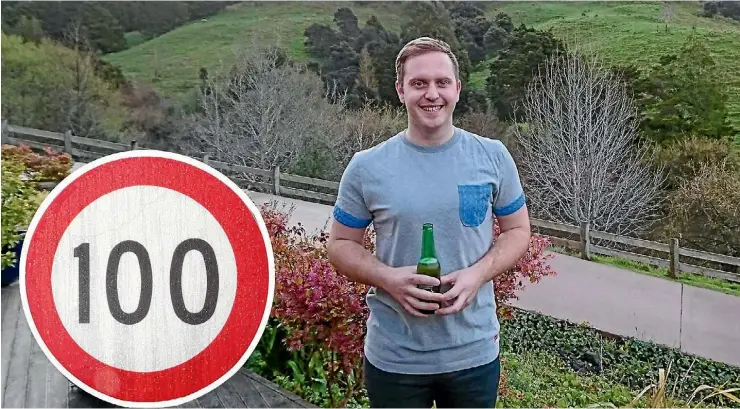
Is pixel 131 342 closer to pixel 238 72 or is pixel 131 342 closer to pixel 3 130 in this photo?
pixel 238 72

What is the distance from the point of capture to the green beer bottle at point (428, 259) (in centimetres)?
125

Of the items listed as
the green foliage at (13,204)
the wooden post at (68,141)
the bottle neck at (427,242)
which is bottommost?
the green foliage at (13,204)

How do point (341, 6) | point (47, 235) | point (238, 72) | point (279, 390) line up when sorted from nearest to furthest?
point (47, 235) < point (279, 390) < point (341, 6) < point (238, 72)

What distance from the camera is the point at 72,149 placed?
8.86 feet

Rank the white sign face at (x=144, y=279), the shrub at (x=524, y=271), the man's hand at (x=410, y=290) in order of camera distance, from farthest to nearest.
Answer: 1. the shrub at (x=524, y=271)
2. the white sign face at (x=144, y=279)
3. the man's hand at (x=410, y=290)

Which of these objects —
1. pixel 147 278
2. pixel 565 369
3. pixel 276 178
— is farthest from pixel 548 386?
pixel 147 278

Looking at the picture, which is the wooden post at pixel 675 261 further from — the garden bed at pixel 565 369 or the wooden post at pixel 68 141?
the wooden post at pixel 68 141

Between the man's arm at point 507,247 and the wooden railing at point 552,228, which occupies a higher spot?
the man's arm at point 507,247

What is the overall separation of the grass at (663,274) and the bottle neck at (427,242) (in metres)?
1.83

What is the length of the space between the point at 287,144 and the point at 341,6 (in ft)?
1.88

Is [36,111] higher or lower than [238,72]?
lower

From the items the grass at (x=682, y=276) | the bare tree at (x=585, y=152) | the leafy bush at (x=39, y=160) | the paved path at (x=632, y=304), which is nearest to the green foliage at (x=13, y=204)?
the leafy bush at (x=39, y=160)

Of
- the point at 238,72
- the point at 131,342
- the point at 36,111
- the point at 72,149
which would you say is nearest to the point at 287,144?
the point at 238,72

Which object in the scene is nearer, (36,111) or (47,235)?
(47,235)
